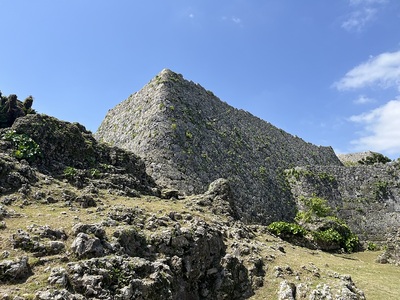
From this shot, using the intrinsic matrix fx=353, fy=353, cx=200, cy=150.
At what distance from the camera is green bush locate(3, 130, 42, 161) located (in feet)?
71.2

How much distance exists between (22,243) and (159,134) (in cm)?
2825

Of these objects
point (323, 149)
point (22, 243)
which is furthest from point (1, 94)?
point (323, 149)

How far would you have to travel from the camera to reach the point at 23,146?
2220 cm

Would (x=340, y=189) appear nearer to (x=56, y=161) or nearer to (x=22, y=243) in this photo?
(x=56, y=161)

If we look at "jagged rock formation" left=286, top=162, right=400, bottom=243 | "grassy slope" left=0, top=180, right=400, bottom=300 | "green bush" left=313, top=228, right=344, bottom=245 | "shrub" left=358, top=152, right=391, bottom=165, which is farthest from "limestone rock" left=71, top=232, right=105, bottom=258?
"shrub" left=358, top=152, right=391, bottom=165

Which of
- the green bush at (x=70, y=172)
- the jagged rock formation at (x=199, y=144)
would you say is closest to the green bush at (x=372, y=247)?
the jagged rock formation at (x=199, y=144)

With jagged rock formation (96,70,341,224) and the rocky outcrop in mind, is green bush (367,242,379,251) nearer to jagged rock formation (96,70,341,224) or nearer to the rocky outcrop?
jagged rock formation (96,70,341,224)

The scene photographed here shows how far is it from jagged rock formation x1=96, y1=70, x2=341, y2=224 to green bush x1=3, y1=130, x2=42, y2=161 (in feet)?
47.2

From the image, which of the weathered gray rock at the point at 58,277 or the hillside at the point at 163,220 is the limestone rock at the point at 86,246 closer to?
the hillside at the point at 163,220

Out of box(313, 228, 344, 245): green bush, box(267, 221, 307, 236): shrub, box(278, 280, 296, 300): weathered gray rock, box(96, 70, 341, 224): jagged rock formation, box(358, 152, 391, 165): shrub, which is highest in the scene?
box(358, 152, 391, 165): shrub


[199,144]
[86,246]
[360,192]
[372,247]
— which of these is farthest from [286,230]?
[360,192]

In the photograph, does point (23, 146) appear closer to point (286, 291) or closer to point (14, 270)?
point (14, 270)

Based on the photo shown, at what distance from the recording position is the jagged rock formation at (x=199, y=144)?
3909 centimetres

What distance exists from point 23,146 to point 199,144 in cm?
2421
